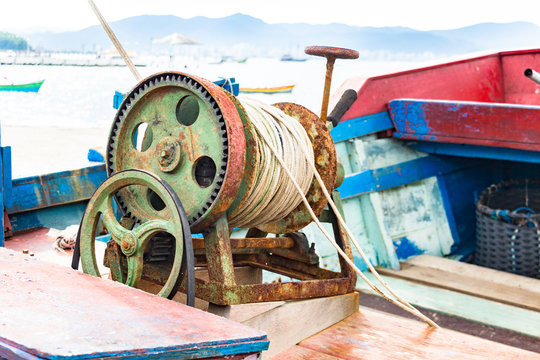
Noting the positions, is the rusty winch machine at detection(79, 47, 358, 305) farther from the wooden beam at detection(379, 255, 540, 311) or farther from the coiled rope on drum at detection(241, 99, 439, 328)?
the wooden beam at detection(379, 255, 540, 311)

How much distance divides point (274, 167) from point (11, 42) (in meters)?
1.93

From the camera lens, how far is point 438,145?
489 centimetres

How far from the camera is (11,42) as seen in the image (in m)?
3.34

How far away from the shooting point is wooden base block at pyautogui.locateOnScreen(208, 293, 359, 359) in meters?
2.03

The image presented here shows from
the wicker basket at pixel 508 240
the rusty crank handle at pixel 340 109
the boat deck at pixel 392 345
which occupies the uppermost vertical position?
the rusty crank handle at pixel 340 109

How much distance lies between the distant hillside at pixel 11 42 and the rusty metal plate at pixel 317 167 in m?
1.63

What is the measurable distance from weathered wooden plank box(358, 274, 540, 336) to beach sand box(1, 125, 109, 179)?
743 centimetres

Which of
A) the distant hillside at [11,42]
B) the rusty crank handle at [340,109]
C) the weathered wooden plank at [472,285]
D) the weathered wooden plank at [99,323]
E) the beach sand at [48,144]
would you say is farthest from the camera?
the beach sand at [48,144]

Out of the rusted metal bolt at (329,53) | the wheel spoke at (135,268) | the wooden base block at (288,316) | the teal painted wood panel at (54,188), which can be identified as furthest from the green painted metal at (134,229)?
the teal painted wood panel at (54,188)

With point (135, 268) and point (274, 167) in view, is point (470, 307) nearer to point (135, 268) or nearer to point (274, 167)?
point (274, 167)

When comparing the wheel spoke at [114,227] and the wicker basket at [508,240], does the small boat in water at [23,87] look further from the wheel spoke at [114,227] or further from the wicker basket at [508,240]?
the wicker basket at [508,240]

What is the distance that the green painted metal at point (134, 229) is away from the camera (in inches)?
74.7

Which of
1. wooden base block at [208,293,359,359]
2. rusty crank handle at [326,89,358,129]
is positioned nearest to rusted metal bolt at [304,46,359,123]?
rusty crank handle at [326,89,358,129]

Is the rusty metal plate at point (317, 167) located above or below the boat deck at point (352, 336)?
above
